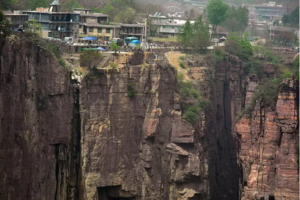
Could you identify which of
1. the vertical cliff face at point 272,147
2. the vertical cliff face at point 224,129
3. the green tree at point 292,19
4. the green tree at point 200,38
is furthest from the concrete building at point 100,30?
the green tree at point 292,19

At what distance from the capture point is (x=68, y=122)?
77.7 meters

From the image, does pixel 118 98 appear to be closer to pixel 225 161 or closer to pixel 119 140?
pixel 119 140

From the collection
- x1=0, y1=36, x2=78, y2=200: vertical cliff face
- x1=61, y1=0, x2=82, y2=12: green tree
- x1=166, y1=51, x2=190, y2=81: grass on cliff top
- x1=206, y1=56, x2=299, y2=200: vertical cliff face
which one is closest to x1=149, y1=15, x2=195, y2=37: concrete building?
x1=61, y1=0, x2=82, y2=12: green tree

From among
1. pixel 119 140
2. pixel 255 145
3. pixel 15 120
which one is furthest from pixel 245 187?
pixel 15 120

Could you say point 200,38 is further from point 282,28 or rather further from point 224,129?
point 282,28

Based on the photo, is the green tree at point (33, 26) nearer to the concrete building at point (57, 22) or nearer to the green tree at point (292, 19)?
the concrete building at point (57, 22)

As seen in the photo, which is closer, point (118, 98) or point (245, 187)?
point (245, 187)

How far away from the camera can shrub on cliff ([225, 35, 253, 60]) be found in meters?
108

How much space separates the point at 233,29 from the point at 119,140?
57.4m

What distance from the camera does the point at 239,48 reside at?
108812 mm

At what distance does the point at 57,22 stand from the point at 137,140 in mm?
18802

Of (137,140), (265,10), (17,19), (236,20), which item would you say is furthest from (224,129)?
(265,10)

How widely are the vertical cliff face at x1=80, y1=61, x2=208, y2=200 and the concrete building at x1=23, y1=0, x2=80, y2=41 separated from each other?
1436 centimetres

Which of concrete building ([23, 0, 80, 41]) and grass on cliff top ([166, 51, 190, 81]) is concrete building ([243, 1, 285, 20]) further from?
concrete building ([23, 0, 80, 41])
